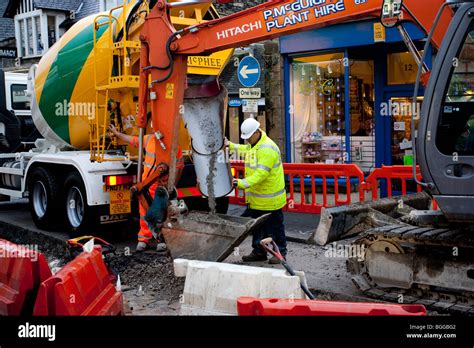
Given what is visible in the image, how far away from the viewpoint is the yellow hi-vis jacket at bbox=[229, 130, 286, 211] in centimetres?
738

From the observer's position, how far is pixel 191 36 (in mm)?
7102

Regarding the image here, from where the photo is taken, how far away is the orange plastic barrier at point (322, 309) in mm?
3964

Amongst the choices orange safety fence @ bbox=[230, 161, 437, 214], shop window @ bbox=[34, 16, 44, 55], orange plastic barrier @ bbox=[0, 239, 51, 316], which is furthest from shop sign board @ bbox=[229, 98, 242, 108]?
orange plastic barrier @ bbox=[0, 239, 51, 316]

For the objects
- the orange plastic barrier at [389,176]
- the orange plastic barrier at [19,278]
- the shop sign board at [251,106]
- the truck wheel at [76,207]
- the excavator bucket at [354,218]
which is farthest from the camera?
the shop sign board at [251,106]

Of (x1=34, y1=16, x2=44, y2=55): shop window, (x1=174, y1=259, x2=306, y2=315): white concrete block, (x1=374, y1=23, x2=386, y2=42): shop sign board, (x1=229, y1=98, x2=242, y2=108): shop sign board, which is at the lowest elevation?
(x1=174, y1=259, x2=306, y2=315): white concrete block

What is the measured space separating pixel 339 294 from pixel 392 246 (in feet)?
2.86

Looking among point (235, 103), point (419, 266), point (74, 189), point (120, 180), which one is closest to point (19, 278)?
point (419, 266)

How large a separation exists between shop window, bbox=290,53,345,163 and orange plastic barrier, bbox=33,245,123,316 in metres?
7.80

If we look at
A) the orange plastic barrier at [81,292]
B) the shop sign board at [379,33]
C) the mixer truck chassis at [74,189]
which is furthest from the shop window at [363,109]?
the orange plastic barrier at [81,292]

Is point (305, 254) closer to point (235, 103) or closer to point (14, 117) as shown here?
point (14, 117)

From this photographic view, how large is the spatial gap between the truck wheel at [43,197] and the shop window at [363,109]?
A: 570 cm

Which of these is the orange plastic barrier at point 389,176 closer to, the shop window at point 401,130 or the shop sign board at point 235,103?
the shop window at point 401,130

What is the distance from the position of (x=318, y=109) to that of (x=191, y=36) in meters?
6.11

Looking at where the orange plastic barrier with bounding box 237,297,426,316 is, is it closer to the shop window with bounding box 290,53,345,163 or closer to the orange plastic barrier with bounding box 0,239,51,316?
the orange plastic barrier with bounding box 0,239,51,316
